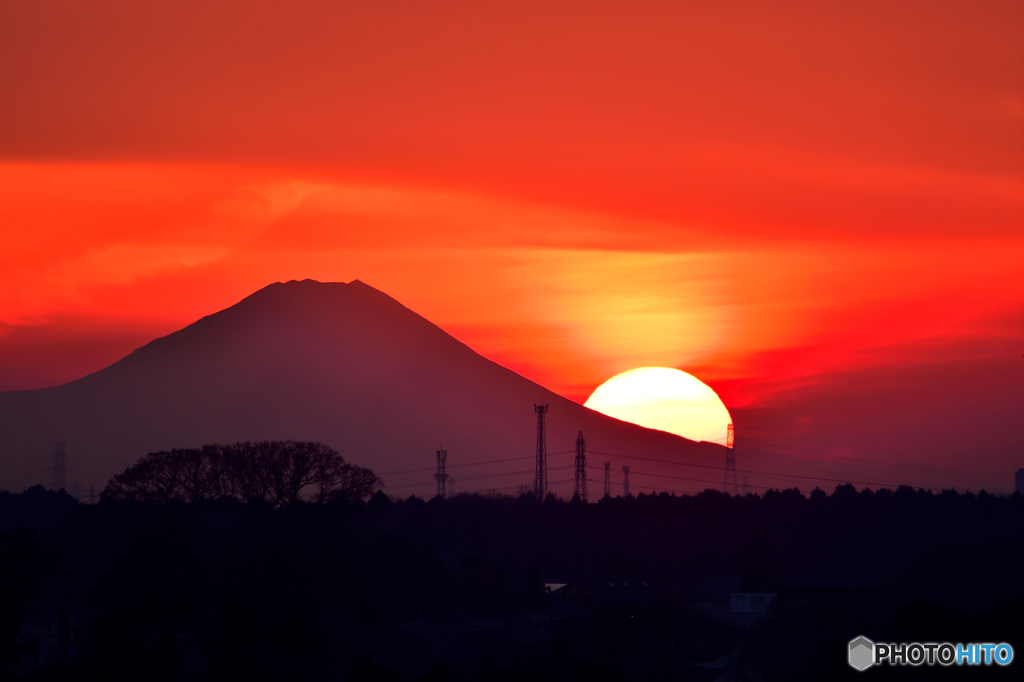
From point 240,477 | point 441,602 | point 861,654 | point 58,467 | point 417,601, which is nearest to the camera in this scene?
point 861,654

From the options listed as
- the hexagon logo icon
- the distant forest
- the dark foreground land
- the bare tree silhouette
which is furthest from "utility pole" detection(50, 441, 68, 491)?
the hexagon logo icon

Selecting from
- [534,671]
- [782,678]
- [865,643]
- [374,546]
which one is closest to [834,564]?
[374,546]

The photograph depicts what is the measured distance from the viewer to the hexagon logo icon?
2614 centimetres

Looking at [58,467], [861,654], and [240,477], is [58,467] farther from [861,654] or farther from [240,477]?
[861,654]

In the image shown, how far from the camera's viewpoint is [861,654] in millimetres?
26516

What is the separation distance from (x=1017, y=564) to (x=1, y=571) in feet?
143

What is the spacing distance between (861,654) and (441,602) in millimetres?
30586

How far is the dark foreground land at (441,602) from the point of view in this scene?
87.6 feet

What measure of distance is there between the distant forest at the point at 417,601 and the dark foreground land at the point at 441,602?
91 millimetres

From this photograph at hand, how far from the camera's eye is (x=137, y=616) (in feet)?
93.3

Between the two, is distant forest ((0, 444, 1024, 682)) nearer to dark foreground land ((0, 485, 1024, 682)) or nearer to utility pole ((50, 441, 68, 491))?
dark foreground land ((0, 485, 1024, 682))

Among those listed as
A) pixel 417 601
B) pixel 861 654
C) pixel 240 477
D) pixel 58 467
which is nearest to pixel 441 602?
pixel 417 601

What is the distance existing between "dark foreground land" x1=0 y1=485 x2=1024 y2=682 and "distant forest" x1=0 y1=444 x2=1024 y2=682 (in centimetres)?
9

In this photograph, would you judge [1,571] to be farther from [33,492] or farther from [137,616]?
[33,492]
